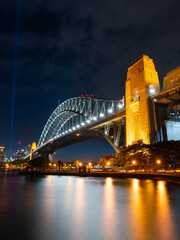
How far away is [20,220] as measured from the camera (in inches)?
243

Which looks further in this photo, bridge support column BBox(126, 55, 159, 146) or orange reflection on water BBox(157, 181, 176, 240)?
bridge support column BBox(126, 55, 159, 146)

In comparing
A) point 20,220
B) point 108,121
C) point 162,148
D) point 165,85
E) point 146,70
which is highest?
point 146,70

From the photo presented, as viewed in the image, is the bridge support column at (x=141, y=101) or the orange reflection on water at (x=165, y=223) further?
the bridge support column at (x=141, y=101)

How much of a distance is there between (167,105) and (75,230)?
30.0m

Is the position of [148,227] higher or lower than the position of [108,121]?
lower

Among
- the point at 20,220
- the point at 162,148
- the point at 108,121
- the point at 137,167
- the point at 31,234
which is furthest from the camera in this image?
the point at 108,121

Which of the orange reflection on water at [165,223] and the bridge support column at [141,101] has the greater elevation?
the bridge support column at [141,101]

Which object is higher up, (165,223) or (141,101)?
(141,101)

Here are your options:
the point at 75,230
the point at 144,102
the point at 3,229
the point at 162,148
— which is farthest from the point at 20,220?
the point at 144,102

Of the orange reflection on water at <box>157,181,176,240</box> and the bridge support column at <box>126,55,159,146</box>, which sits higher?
the bridge support column at <box>126,55,159,146</box>

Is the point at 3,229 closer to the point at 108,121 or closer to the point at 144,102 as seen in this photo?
the point at 144,102

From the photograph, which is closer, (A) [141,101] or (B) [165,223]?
(B) [165,223]

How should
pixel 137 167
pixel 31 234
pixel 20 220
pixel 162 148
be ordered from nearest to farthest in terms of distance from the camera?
pixel 31 234 < pixel 20 220 < pixel 162 148 < pixel 137 167

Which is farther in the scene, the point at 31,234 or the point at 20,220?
the point at 20,220
